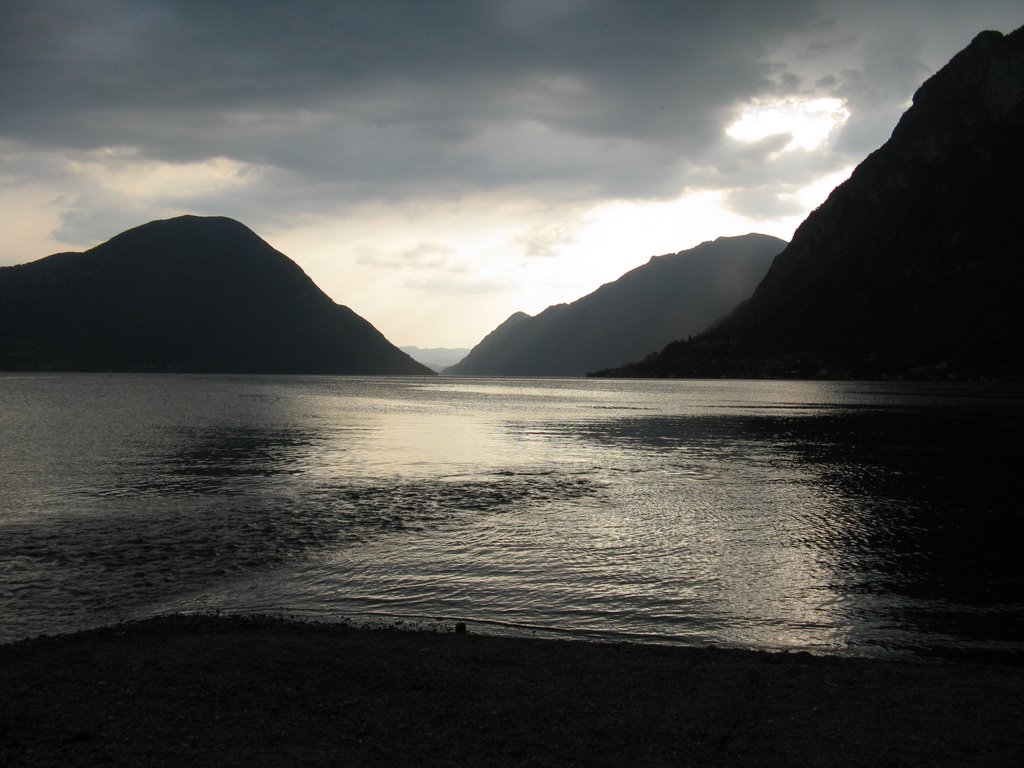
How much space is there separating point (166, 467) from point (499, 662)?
3666 centimetres

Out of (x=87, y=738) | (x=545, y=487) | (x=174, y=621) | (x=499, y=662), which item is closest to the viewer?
(x=87, y=738)

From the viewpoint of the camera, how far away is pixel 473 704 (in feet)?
37.3

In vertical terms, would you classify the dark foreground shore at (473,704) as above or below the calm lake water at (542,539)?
above

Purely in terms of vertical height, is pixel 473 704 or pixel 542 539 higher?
pixel 473 704

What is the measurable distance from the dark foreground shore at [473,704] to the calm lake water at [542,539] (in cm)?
238

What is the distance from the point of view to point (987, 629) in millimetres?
16328

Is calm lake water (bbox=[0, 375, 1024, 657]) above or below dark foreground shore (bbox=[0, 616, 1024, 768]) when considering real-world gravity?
below

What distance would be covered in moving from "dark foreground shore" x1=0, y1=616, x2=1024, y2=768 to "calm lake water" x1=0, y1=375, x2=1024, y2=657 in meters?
2.38

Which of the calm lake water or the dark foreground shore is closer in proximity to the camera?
the dark foreground shore

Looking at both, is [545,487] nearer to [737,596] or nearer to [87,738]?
[737,596]

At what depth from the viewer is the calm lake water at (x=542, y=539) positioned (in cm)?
1725

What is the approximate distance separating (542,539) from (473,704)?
1378cm

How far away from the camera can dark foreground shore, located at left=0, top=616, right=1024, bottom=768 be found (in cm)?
960

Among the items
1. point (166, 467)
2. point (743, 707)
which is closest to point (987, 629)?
point (743, 707)
